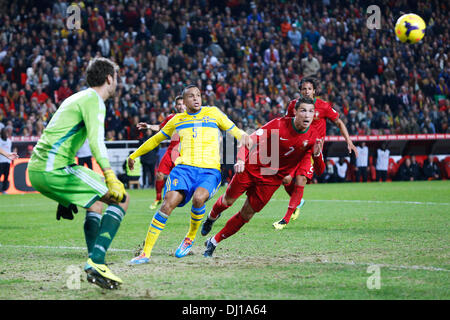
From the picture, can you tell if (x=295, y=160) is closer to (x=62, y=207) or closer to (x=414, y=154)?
(x=62, y=207)

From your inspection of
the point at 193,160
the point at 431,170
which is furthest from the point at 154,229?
the point at 431,170

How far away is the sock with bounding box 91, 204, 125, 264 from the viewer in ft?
Result: 18.0

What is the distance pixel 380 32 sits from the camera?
28.9 m

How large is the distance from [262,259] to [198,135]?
179 cm

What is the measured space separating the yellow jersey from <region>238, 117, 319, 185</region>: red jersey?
0.39 metres

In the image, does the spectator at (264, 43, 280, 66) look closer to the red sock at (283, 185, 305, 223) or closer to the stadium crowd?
the stadium crowd

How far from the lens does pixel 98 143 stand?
534 centimetres

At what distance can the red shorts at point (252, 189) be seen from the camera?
7703 millimetres

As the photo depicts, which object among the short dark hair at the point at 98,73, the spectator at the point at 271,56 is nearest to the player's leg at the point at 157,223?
the short dark hair at the point at 98,73

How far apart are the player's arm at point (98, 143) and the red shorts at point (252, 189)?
263 cm

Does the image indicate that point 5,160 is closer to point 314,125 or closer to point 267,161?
point 314,125

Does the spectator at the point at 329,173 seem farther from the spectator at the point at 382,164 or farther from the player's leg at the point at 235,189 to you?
the player's leg at the point at 235,189
